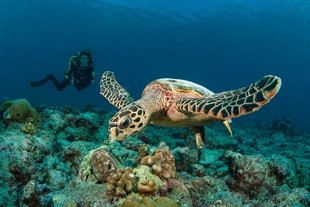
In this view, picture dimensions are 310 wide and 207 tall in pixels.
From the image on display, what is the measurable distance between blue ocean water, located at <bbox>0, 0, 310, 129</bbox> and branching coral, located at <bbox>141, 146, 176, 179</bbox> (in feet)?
104

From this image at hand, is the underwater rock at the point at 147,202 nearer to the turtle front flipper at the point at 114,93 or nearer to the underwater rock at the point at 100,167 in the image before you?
the underwater rock at the point at 100,167

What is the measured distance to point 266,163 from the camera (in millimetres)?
5637

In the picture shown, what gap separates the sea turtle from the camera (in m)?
4.79

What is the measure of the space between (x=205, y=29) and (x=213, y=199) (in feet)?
195


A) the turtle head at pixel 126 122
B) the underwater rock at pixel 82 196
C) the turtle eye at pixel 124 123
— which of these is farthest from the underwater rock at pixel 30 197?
the turtle eye at pixel 124 123

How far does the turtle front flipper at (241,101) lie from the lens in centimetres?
467

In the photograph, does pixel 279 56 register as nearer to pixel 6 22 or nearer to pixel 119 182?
pixel 6 22

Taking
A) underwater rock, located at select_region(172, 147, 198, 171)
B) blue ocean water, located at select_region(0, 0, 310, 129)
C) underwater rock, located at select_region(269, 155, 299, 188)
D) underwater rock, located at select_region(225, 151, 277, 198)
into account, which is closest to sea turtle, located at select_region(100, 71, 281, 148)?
underwater rock, located at select_region(172, 147, 198, 171)

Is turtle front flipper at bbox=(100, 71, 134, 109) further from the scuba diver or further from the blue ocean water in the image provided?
the blue ocean water

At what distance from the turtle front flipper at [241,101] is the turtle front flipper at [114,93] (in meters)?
2.45

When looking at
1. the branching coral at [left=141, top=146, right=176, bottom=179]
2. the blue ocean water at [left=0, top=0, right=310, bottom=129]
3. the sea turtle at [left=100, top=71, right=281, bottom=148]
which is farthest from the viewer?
the blue ocean water at [left=0, top=0, right=310, bottom=129]

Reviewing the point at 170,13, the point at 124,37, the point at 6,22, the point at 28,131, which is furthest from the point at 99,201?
the point at 6,22

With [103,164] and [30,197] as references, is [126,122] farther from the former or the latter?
[30,197]

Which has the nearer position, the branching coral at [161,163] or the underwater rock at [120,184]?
the underwater rock at [120,184]
